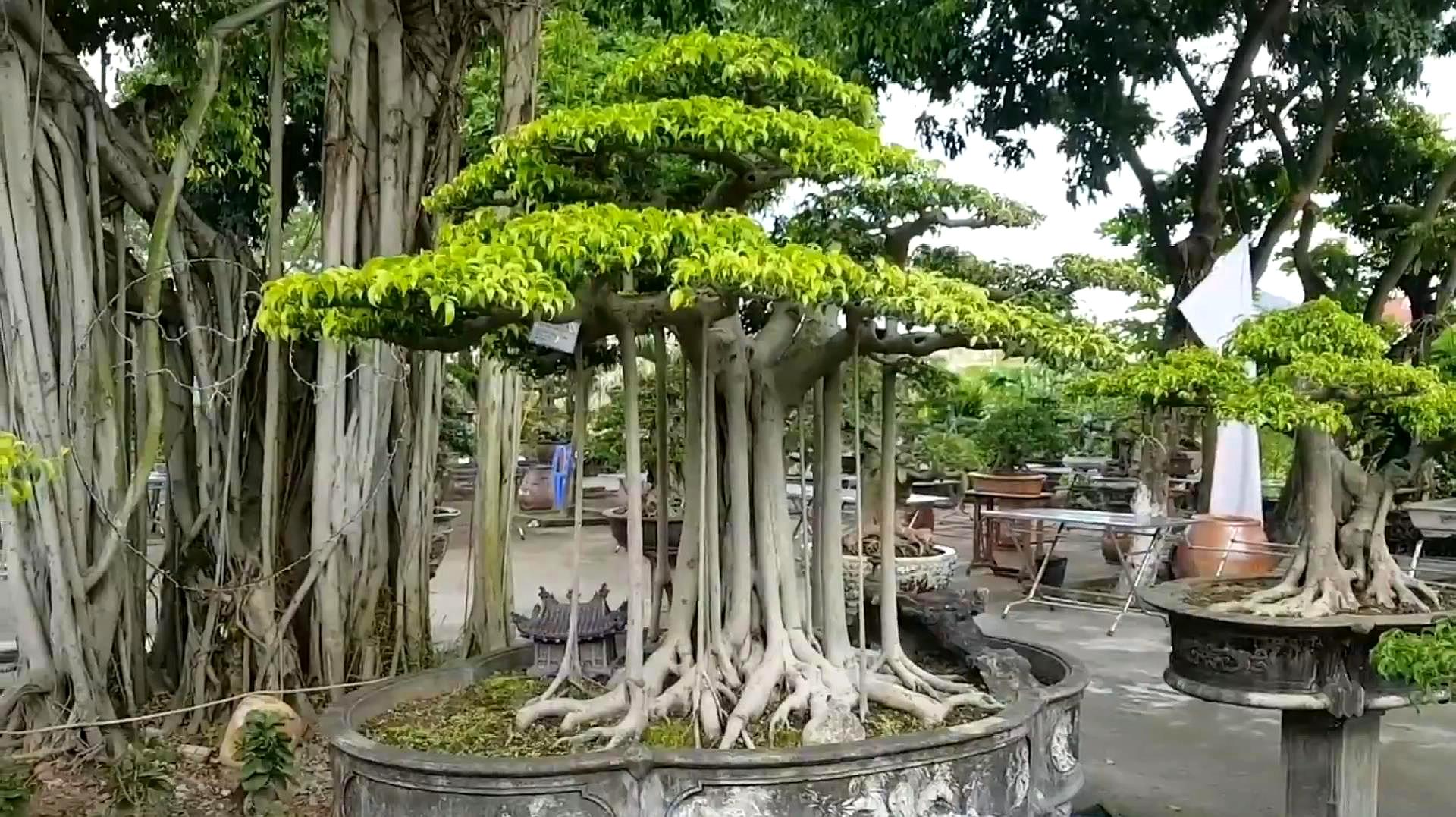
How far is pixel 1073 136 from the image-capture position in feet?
19.4

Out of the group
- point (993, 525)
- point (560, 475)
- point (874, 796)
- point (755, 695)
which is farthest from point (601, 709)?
point (560, 475)

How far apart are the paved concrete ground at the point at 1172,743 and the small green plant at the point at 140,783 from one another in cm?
210

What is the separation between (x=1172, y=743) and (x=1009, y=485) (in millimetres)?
3306

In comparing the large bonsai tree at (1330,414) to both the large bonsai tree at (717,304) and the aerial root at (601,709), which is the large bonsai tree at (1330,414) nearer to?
the large bonsai tree at (717,304)

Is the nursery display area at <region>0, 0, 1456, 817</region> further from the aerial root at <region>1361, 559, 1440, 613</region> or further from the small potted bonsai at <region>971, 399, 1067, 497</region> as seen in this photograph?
the small potted bonsai at <region>971, 399, 1067, 497</region>

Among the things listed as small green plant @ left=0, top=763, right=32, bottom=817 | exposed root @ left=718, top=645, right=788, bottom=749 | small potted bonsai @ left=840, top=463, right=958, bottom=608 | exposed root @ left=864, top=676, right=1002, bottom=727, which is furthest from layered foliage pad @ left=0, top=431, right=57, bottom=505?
small potted bonsai @ left=840, top=463, right=958, bottom=608

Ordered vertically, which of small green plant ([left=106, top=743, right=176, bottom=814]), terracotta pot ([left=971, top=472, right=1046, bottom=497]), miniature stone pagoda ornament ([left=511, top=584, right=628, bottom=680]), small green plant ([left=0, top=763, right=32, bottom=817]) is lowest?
small green plant ([left=106, top=743, right=176, bottom=814])

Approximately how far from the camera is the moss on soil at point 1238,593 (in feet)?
8.52

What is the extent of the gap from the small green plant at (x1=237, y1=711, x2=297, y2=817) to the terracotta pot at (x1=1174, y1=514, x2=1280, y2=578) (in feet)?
14.1

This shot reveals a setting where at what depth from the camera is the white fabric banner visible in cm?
533

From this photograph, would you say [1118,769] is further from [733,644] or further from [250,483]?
[250,483]

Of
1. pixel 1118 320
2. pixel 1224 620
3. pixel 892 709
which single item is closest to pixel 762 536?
pixel 892 709

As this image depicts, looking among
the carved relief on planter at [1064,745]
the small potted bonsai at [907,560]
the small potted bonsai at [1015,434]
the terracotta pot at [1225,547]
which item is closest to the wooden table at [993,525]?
the small potted bonsai at [1015,434]

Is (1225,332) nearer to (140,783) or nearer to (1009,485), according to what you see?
(1009,485)
